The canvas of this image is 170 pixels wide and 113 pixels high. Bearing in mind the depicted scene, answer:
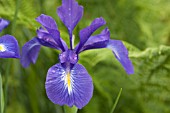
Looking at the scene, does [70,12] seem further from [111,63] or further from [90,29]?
[111,63]

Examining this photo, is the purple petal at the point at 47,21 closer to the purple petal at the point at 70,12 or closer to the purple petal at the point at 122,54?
the purple petal at the point at 70,12

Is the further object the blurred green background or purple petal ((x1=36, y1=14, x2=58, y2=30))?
the blurred green background

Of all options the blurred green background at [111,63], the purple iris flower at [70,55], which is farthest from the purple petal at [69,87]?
the blurred green background at [111,63]

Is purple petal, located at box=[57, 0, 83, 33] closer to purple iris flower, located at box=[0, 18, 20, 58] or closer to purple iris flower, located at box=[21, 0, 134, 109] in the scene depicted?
purple iris flower, located at box=[21, 0, 134, 109]

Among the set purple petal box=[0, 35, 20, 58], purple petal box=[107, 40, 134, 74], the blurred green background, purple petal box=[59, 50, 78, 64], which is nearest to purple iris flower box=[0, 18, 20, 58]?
purple petal box=[0, 35, 20, 58]

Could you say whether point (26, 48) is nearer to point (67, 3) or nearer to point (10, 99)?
point (67, 3)

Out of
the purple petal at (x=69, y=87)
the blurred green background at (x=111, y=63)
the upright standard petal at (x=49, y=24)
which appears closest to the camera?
the purple petal at (x=69, y=87)

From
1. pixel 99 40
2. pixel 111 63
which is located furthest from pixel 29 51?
pixel 111 63

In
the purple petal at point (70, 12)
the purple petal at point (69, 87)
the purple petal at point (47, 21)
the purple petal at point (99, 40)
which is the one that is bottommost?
the purple petal at point (69, 87)
